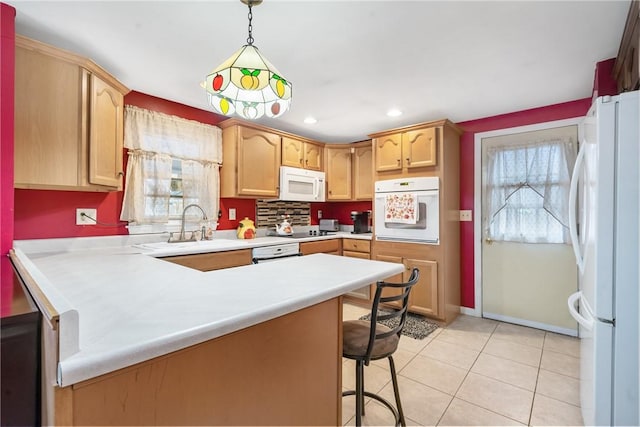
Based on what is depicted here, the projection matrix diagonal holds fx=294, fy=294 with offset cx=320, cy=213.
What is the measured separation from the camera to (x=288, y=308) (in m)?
0.85

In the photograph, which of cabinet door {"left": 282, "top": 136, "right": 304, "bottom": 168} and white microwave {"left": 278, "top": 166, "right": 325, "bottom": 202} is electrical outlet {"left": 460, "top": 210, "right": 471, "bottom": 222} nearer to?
white microwave {"left": 278, "top": 166, "right": 325, "bottom": 202}

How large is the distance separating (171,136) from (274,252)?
4.66 ft

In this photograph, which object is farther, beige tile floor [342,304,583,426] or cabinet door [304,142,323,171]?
cabinet door [304,142,323,171]

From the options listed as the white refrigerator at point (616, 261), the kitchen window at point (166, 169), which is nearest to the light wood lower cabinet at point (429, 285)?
the white refrigerator at point (616, 261)

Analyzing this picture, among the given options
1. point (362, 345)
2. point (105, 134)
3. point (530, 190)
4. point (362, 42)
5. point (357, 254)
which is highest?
point (362, 42)

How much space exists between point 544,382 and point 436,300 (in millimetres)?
1070

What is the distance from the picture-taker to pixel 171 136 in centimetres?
267

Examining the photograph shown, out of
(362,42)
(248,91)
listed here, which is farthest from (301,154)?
(248,91)

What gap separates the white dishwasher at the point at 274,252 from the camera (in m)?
2.69

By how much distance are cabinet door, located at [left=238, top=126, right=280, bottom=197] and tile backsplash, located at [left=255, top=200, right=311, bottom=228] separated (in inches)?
13.9

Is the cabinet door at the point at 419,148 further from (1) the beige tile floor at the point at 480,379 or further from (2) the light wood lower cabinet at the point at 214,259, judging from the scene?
(2) the light wood lower cabinet at the point at 214,259

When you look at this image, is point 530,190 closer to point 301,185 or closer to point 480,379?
point 480,379

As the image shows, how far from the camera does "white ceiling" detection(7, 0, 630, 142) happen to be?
1.49 m

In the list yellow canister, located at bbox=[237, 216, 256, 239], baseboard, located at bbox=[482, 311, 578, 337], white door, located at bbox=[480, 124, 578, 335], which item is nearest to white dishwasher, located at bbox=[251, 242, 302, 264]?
yellow canister, located at bbox=[237, 216, 256, 239]
